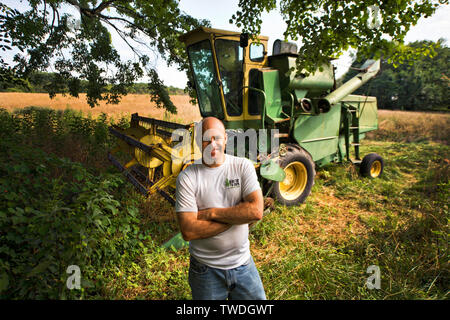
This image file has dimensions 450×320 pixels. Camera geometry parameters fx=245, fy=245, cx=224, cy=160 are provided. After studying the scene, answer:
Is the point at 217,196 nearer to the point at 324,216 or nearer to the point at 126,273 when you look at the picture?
the point at 126,273

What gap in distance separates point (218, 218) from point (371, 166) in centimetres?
590

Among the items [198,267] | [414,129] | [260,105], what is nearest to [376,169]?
[260,105]

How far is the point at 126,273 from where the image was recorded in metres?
2.63

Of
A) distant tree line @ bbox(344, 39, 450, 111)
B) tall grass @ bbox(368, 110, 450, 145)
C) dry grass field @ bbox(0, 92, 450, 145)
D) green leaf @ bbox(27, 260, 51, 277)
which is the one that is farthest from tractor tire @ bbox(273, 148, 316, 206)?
distant tree line @ bbox(344, 39, 450, 111)

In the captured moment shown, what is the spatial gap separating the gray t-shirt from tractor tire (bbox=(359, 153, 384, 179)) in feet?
18.3

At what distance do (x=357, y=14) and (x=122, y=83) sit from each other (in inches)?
296

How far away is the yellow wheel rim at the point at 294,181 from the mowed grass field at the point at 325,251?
0.97 ft

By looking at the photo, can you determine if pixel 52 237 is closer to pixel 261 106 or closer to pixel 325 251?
pixel 325 251

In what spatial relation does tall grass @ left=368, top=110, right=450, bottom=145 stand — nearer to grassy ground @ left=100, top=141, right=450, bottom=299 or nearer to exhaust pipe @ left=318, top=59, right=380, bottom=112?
exhaust pipe @ left=318, top=59, right=380, bottom=112

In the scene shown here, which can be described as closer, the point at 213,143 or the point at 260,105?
the point at 213,143

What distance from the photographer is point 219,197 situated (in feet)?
5.04

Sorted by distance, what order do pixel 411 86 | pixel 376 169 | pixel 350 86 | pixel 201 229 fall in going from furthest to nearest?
1. pixel 411 86
2. pixel 376 169
3. pixel 350 86
4. pixel 201 229

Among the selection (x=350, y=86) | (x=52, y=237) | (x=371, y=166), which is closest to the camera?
(x=52, y=237)
